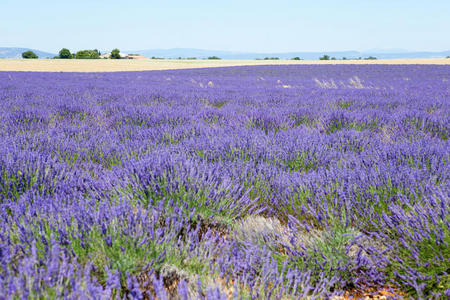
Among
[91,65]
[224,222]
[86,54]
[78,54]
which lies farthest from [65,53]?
[224,222]

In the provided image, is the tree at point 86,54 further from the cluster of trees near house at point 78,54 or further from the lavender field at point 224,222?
the lavender field at point 224,222

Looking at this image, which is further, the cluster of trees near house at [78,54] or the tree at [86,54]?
the tree at [86,54]

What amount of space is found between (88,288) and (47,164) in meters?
1.49

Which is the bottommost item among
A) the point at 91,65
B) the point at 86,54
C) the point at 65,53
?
the point at 91,65

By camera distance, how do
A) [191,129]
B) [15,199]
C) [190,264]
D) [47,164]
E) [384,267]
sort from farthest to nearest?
1. [191,129]
2. [47,164]
3. [15,199]
4. [384,267]
5. [190,264]

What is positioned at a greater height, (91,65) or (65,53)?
(65,53)

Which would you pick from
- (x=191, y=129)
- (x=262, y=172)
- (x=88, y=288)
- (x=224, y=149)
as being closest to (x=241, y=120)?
(x=191, y=129)

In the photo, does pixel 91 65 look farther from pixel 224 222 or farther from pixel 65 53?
pixel 65 53

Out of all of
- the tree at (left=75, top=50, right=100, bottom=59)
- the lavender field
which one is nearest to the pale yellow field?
the lavender field

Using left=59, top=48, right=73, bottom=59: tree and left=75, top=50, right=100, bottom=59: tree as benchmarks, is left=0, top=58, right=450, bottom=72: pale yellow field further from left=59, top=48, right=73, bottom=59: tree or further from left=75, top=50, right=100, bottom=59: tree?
left=75, top=50, right=100, bottom=59: tree

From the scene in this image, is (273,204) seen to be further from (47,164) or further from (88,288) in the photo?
(47,164)

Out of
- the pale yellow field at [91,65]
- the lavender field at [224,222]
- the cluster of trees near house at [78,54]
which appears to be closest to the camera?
the lavender field at [224,222]

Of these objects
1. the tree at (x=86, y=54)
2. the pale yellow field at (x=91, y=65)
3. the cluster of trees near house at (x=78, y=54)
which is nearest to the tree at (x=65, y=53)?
the cluster of trees near house at (x=78, y=54)

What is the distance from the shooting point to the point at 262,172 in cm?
230
